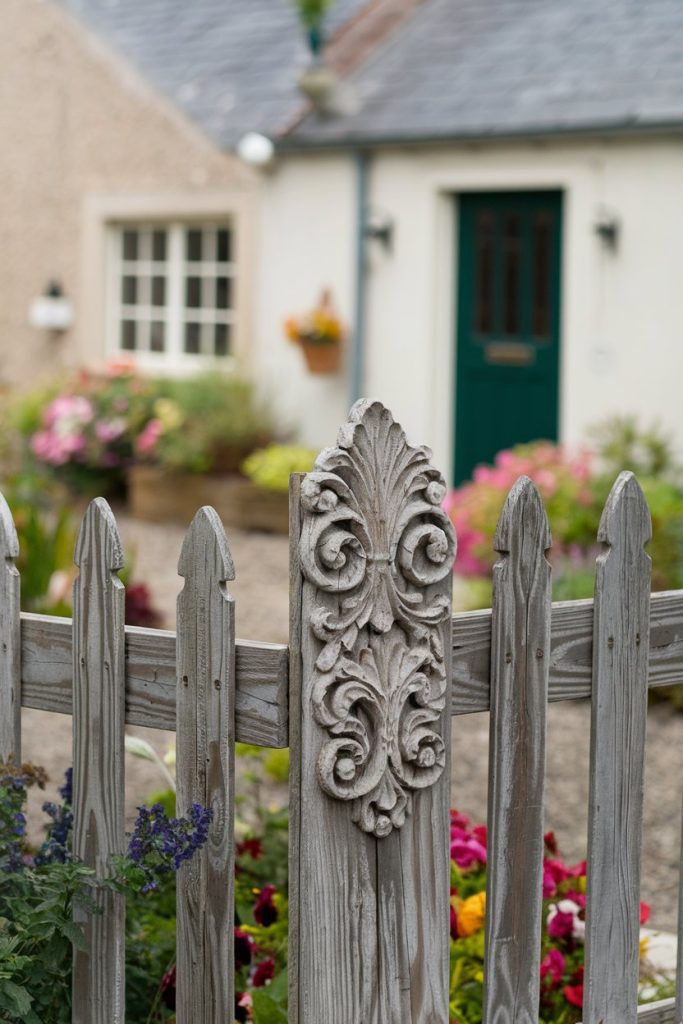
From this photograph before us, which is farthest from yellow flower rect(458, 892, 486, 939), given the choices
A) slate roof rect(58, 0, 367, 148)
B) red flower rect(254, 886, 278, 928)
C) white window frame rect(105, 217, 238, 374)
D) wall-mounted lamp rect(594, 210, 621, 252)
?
slate roof rect(58, 0, 367, 148)

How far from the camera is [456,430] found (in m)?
10.6

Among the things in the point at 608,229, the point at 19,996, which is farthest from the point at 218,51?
the point at 19,996

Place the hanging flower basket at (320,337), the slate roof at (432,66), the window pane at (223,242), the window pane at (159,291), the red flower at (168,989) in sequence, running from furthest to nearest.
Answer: the window pane at (159,291)
the window pane at (223,242)
the hanging flower basket at (320,337)
the slate roof at (432,66)
the red flower at (168,989)

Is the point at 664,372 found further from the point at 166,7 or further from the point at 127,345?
the point at 166,7

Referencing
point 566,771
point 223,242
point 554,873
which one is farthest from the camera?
point 223,242

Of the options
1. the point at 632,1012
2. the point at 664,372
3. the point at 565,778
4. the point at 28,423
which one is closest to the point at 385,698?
the point at 632,1012

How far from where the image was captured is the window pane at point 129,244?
1243 centimetres

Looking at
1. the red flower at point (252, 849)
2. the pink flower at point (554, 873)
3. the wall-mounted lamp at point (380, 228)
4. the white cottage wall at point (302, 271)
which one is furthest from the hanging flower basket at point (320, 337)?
the pink flower at point (554, 873)

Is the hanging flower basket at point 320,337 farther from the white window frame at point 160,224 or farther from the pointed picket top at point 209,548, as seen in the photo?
the pointed picket top at point 209,548

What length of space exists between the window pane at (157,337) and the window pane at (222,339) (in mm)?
510

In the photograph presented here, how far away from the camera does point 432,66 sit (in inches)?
427

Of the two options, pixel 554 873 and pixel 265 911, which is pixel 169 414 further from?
pixel 265 911

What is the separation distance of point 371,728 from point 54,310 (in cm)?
1080

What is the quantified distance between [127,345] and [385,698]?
10622mm
